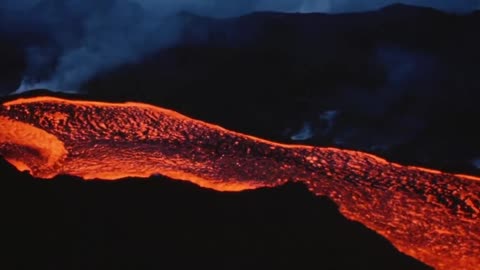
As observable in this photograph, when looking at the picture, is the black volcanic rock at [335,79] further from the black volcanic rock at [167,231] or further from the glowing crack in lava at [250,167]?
the black volcanic rock at [167,231]

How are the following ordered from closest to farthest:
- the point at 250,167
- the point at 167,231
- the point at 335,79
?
the point at 167,231 < the point at 250,167 < the point at 335,79

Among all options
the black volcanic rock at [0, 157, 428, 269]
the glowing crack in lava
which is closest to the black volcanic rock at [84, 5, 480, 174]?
the glowing crack in lava

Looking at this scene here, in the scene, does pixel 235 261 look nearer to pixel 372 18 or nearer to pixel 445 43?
pixel 445 43

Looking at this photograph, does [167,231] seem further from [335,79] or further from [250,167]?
[335,79]

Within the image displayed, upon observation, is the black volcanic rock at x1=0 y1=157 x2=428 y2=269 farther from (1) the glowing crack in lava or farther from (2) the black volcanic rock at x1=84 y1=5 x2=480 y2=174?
(2) the black volcanic rock at x1=84 y1=5 x2=480 y2=174

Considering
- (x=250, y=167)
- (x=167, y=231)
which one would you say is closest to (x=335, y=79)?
(x=250, y=167)

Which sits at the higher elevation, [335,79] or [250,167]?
[335,79]

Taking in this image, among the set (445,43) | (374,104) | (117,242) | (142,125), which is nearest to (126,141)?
(142,125)
